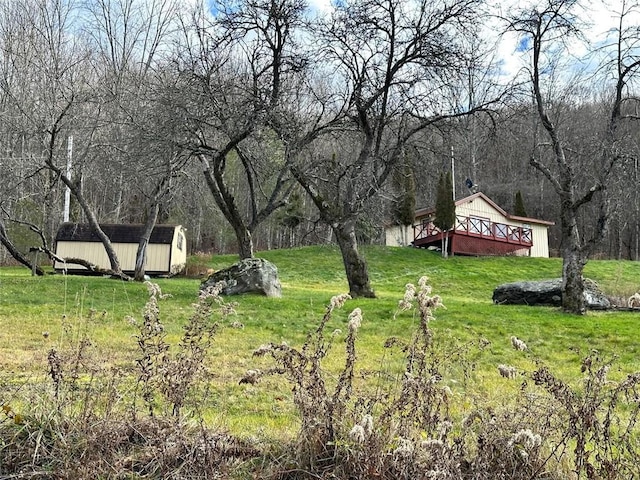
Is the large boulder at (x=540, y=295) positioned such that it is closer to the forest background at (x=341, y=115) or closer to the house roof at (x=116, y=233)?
the forest background at (x=341, y=115)

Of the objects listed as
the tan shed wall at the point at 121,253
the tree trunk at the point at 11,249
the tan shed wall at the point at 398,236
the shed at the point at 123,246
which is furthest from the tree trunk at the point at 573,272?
the tan shed wall at the point at 398,236

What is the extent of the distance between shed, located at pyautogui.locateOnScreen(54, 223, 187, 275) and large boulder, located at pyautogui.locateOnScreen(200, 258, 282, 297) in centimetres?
1096

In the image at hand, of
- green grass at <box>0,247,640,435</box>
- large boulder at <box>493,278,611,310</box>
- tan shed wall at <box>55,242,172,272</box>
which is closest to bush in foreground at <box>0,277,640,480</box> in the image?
green grass at <box>0,247,640,435</box>

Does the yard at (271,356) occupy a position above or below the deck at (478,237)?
below

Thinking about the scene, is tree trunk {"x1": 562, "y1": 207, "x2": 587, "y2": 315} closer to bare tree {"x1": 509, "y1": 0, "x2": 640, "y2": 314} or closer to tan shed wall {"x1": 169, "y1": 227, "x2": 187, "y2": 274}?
bare tree {"x1": 509, "y1": 0, "x2": 640, "y2": 314}

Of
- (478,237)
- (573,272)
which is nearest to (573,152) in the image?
(573,272)

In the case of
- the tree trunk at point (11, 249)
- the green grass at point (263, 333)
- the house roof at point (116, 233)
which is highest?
the house roof at point (116, 233)

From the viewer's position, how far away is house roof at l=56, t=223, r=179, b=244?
22.1 metres

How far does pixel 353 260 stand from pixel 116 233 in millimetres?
14100

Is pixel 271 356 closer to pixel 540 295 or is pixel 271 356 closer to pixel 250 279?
pixel 250 279

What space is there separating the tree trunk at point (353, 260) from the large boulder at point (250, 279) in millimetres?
1593

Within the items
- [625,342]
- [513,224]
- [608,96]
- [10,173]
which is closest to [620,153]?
[608,96]

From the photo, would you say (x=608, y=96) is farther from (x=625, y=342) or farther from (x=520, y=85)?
(x=625, y=342)

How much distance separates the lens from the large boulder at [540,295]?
1283 cm
